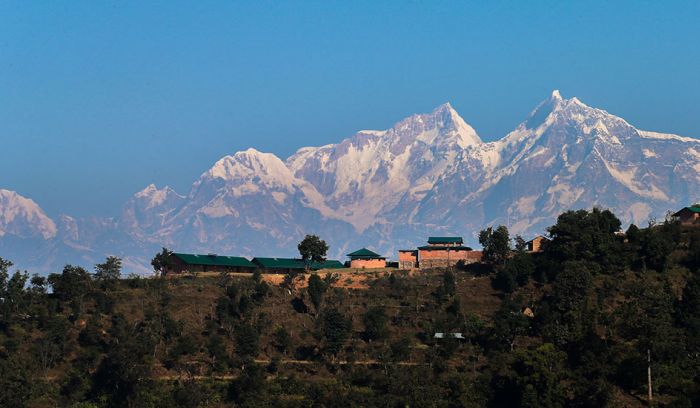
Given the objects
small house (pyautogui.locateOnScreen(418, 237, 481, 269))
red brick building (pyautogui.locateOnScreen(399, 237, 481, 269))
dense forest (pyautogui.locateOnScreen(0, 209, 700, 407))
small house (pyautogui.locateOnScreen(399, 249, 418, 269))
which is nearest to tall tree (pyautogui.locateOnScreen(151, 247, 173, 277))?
dense forest (pyautogui.locateOnScreen(0, 209, 700, 407))

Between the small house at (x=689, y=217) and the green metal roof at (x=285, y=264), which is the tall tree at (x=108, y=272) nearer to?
the green metal roof at (x=285, y=264)

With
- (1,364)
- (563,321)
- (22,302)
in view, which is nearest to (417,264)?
(563,321)

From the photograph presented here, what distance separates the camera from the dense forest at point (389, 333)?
9250cm

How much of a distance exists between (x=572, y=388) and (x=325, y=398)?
66.5 feet

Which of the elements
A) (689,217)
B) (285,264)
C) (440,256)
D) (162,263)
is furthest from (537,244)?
(162,263)

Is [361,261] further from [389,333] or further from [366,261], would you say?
[389,333]

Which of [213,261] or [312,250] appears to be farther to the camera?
[213,261]

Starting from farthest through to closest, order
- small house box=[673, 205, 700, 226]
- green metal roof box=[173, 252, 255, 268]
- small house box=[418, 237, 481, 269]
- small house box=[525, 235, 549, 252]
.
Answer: small house box=[418, 237, 481, 269] < green metal roof box=[173, 252, 255, 268] < small house box=[525, 235, 549, 252] < small house box=[673, 205, 700, 226]

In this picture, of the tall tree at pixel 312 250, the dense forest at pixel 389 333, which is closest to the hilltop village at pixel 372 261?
the tall tree at pixel 312 250

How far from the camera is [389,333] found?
111 metres

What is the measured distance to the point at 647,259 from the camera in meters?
121

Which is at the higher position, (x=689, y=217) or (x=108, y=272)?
(x=689, y=217)

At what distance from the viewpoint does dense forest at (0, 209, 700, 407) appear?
9250cm

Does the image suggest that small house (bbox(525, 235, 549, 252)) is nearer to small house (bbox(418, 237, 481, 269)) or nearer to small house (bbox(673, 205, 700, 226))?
small house (bbox(418, 237, 481, 269))
